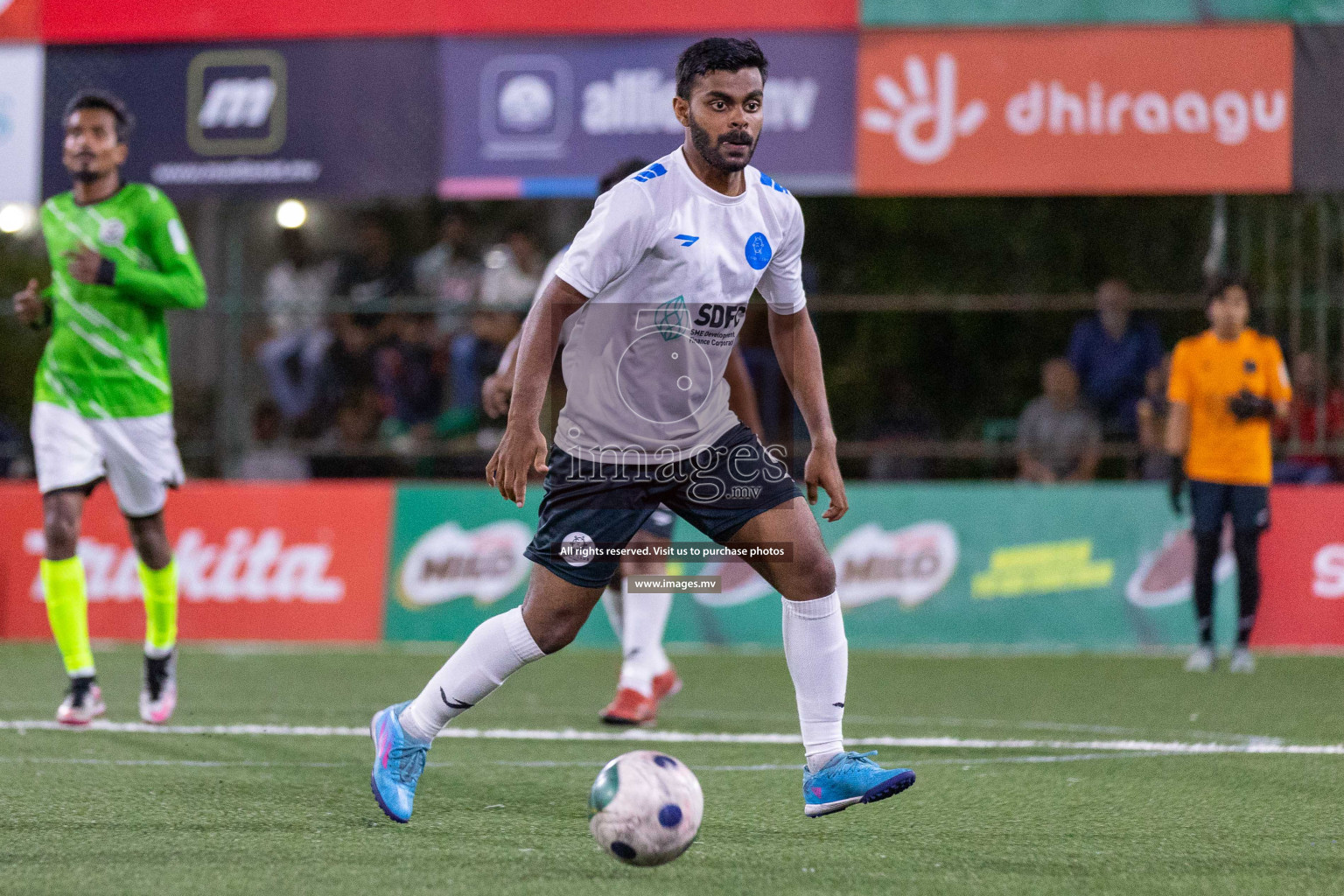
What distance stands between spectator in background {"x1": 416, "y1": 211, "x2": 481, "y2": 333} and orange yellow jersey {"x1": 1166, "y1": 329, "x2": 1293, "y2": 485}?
5090mm

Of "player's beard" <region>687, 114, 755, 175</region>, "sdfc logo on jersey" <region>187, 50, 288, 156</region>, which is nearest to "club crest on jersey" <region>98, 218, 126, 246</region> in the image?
"player's beard" <region>687, 114, 755, 175</region>

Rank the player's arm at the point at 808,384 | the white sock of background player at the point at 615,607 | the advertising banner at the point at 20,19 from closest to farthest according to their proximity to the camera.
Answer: the player's arm at the point at 808,384 < the white sock of background player at the point at 615,607 < the advertising banner at the point at 20,19

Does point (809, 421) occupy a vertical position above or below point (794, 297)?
below

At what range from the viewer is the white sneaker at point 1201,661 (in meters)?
8.97

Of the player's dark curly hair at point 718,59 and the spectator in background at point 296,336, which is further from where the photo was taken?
the spectator in background at point 296,336

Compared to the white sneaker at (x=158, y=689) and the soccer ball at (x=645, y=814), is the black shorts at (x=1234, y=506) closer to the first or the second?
the white sneaker at (x=158, y=689)

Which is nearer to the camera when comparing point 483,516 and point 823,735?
point 823,735

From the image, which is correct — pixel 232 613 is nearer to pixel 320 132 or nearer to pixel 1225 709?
pixel 320 132

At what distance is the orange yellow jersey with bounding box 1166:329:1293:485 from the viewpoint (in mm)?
8953

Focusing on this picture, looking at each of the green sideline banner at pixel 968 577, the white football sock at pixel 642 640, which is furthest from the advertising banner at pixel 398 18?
the white football sock at pixel 642 640

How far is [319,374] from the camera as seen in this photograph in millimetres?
12430

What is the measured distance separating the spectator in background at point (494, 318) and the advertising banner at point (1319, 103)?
5.05 m

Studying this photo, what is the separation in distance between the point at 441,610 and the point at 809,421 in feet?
19.9

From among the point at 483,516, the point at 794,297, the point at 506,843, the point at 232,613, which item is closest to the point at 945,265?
the point at 483,516
